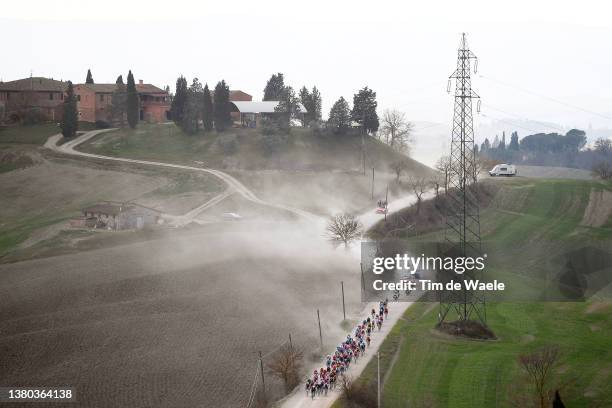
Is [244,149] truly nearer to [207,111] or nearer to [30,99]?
[207,111]

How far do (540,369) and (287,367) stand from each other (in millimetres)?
14679

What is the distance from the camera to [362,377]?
155 ft

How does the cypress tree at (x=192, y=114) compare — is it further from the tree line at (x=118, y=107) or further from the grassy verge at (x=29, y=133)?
the grassy verge at (x=29, y=133)

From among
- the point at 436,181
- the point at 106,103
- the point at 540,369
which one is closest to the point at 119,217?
the point at 436,181

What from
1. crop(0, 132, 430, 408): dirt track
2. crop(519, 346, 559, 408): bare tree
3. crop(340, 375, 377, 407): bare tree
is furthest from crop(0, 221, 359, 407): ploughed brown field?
crop(519, 346, 559, 408): bare tree

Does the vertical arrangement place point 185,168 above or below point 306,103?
below

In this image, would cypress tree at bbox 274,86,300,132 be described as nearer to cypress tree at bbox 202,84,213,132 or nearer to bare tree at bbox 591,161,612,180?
cypress tree at bbox 202,84,213,132

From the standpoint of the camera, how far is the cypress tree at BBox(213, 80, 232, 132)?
4970 inches

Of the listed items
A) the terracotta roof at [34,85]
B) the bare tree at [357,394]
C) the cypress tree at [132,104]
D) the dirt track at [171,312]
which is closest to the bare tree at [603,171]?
the dirt track at [171,312]

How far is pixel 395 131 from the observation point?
458 ft

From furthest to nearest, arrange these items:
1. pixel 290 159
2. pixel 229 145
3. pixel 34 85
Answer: pixel 34 85 → pixel 229 145 → pixel 290 159

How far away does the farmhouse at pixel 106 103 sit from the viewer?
13712 cm

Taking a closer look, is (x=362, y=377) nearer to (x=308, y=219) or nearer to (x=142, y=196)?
(x=308, y=219)

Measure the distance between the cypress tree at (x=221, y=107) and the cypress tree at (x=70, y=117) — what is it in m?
22.6
